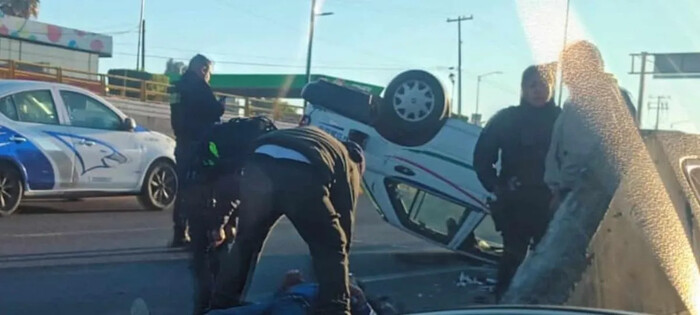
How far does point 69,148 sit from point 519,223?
6648 millimetres

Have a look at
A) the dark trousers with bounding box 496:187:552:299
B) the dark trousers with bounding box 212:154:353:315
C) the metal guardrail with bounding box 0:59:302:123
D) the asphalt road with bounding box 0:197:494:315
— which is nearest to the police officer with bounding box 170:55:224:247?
the asphalt road with bounding box 0:197:494:315

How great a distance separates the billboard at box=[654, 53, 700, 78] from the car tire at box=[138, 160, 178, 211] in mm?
36682

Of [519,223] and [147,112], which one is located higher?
[519,223]

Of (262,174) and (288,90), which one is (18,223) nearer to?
(262,174)

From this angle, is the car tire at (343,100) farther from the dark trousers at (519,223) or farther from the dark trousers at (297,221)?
the dark trousers at (297,221)

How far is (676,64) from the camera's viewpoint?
49469mm

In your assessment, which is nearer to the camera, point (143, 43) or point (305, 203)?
point (305, 203)

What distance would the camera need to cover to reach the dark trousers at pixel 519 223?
649 cm

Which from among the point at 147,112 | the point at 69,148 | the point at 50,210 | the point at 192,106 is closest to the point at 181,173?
the point at 192,106

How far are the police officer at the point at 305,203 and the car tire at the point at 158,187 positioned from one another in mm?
8253

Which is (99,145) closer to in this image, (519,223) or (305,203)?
(519,223)

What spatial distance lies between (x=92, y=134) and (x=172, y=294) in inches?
199

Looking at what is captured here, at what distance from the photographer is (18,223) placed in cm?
1094

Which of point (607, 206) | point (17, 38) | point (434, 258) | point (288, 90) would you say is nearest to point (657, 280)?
point (607, 206)
